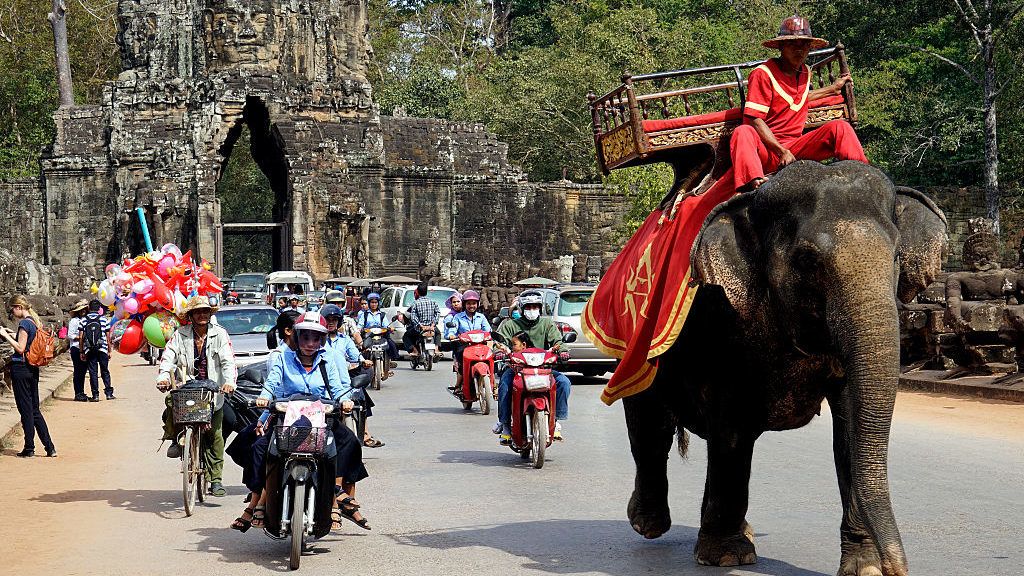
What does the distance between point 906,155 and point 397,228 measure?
17895 millimetres

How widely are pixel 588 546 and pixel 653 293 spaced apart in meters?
1.74

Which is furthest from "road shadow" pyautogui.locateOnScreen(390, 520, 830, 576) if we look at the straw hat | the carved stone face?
the carved stone face

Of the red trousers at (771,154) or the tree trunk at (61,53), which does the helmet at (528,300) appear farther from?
the tree trunk at (61,53)

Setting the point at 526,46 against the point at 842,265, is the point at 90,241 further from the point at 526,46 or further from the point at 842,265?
the point at 842,265

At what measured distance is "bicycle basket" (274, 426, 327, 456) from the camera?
9.28m

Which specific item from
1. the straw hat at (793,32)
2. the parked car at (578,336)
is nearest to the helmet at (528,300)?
the straw hat at (793,32)

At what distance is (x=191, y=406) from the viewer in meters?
11.9

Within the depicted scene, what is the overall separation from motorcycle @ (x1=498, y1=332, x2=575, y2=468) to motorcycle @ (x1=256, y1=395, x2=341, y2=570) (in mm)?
4698

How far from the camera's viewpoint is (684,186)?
30.7ft

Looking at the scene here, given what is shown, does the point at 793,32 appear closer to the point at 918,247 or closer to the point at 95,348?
the point at 918,247

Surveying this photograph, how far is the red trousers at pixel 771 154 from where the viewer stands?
834cm

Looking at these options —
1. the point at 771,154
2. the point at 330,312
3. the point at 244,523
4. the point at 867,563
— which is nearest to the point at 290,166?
the point at 330,312

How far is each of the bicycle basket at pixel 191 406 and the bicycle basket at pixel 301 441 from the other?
272 centimetres

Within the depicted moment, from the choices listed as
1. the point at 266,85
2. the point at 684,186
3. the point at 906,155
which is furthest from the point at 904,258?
the point at 266,85
